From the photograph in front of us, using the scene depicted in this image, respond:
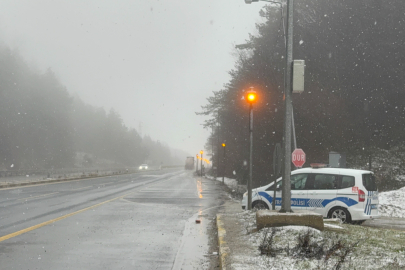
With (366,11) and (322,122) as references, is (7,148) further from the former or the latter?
(366,11)

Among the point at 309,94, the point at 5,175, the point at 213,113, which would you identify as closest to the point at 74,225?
the point at 309,94

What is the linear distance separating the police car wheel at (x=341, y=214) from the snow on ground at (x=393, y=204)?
4.78 metres

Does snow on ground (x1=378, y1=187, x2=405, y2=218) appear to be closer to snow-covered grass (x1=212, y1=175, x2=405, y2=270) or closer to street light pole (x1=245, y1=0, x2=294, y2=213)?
snow-covered grass (x1=212, y1=175, x2=405, y2=270)

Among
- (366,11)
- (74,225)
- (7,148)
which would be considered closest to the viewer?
(74,225)

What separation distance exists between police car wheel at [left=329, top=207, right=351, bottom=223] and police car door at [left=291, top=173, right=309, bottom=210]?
887 mm

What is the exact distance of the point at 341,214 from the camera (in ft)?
44.6

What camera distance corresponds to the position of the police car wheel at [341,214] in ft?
44.2

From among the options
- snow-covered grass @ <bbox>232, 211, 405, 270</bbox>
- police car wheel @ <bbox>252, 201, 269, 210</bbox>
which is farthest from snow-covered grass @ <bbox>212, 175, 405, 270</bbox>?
police car wheel @ <bbox>252, 201, 269, 210</bbox>

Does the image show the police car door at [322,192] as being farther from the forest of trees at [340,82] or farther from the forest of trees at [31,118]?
the forest of trees at [31,118]

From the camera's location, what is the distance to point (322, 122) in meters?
34.7

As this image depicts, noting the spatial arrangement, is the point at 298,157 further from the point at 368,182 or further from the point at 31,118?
the point at 31,118

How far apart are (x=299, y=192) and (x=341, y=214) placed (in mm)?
1455

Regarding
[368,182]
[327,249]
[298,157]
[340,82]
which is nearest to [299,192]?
[368,182]

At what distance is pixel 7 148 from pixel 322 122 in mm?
46048
